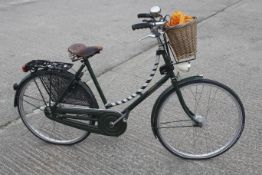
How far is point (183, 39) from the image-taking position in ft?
9.00

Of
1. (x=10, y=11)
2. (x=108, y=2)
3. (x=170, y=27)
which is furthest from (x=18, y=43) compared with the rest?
(x=170, y=27)

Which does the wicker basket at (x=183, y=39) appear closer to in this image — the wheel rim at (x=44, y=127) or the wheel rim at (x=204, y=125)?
the wheel rim at (x=204, y=125)

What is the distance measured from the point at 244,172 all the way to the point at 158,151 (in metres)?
0.87

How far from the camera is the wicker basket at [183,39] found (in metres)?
2.71

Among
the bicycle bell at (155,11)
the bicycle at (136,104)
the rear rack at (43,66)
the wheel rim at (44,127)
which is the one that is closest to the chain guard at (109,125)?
the bicycle at (136,104)

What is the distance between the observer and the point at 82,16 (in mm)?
8430

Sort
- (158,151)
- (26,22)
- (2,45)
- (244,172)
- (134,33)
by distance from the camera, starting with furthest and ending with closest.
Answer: (26,22)
(134,33)
(2,45)
(158,151)
(244,172)

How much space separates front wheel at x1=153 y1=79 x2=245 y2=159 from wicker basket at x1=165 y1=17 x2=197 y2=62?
34cm

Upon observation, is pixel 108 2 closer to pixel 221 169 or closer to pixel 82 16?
pixel 82 16

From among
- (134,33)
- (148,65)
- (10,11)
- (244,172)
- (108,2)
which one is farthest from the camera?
(108,2)

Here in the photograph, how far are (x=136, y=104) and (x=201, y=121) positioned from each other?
0.65m

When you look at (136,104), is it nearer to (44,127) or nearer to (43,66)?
(43,66)

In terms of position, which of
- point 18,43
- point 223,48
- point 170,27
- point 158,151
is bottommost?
point 223,48

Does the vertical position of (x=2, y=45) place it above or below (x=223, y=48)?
above
